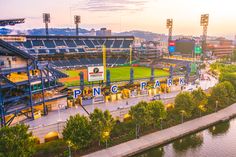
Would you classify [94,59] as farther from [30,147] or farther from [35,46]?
[30,147]

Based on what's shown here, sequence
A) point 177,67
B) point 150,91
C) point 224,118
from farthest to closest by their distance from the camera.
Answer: point 177,67, point 150,91, point 224,118

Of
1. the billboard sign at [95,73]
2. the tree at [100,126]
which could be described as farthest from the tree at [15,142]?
the billboard sign at [95,73]

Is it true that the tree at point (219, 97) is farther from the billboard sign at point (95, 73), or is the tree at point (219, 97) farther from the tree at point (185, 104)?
the billboard sign at point (95, 73)

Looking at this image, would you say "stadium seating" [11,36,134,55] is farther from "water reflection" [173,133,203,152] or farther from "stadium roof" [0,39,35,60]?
"water reflection" [173,133,203,152]

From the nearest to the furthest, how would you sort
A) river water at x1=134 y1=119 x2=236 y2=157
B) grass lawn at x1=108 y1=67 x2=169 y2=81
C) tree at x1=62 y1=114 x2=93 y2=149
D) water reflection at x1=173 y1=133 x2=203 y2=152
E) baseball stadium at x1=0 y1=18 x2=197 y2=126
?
tree at x1=62 y1=114 x2=93 y2=149
river water at x1=134 y1=119 x2=236 y2=157
water reflection at x1=173 y1=133 x2=203 y2=152
baseball stadium at x1=0 y1=18 x2=197 y2=126
grass lawn at x1=108 y1=67 x2=169 y2=81

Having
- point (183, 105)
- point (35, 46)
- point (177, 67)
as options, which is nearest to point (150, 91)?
point (183, 105)

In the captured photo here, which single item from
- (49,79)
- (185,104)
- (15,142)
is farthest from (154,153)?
(49,79)

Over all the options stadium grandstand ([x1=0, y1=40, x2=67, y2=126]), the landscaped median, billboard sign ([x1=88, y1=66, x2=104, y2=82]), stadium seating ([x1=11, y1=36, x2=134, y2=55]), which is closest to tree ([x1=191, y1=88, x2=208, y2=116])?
the landscaped median
